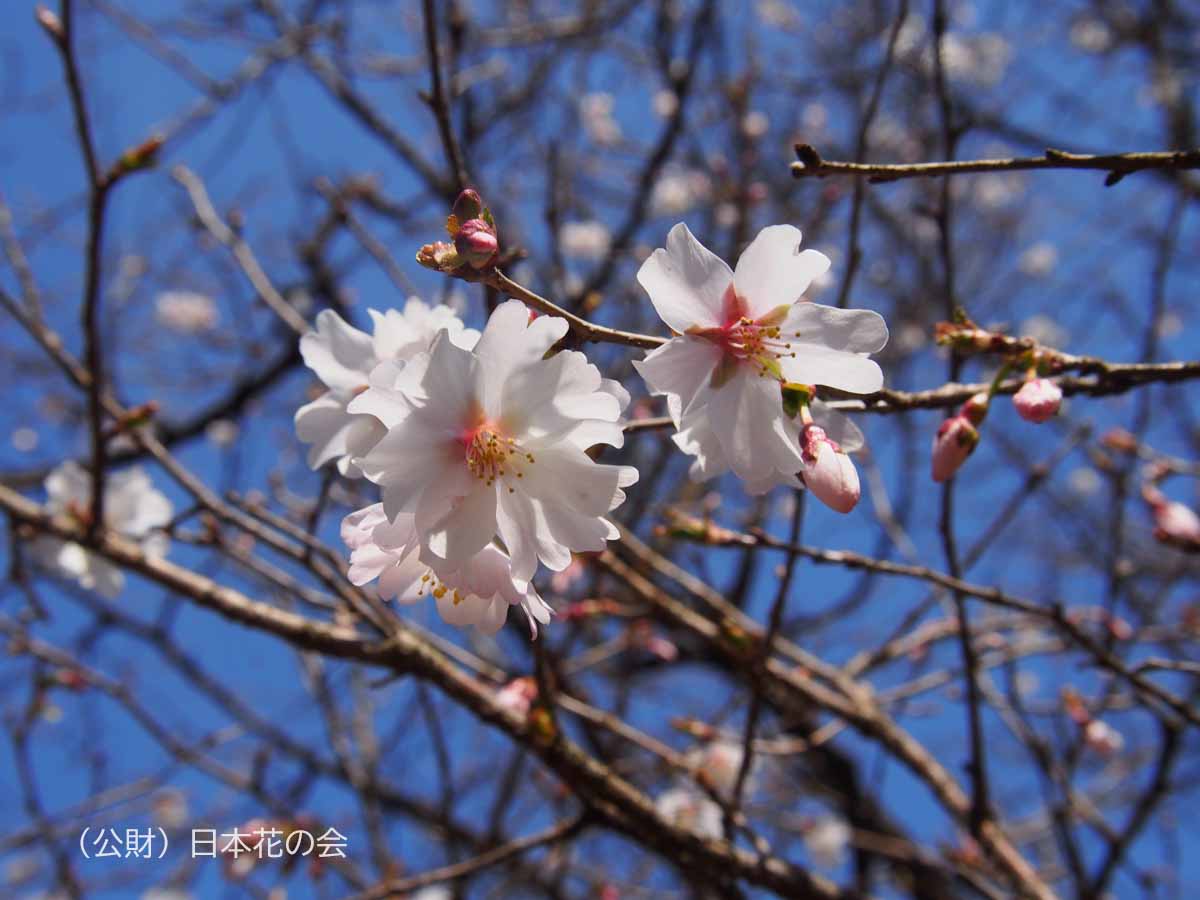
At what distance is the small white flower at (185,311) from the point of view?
22.4 ft

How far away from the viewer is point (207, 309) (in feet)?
23.6

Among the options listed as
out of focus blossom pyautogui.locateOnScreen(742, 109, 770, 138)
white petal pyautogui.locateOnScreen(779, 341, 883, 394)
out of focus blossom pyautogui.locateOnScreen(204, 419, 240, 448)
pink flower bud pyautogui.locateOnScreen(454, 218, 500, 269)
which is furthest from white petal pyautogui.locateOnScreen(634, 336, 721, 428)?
out of focus blossom pyautogui.locateOnScreen(204, 419, 240, 448)

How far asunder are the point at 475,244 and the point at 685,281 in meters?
0.28

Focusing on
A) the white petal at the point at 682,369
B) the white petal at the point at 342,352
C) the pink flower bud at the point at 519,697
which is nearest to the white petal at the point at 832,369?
the white petal at the point at 682,369

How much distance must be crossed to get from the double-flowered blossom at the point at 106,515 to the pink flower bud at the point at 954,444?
148 centimetres

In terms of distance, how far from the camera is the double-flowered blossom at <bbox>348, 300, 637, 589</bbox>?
99 cm

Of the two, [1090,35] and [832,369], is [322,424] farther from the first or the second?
[1090,35]

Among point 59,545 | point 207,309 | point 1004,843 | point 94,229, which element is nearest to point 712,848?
point 1004,843

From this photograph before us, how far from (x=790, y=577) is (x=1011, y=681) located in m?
0.90

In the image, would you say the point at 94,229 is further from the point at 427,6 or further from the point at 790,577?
the point at 790,577

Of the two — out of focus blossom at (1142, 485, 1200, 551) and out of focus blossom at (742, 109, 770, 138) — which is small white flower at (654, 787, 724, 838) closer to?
out of focus blossom at (1142, 485, 1200, 551)

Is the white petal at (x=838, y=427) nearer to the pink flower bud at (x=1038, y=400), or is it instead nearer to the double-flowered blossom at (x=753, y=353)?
the double-flowered blossom at (x=753, y=353)

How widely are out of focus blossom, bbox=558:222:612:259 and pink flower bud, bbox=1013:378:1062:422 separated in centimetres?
467

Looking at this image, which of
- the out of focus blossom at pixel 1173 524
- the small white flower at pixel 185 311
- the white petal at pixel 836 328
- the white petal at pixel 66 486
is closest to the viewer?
the white petal at pixel 836 328
